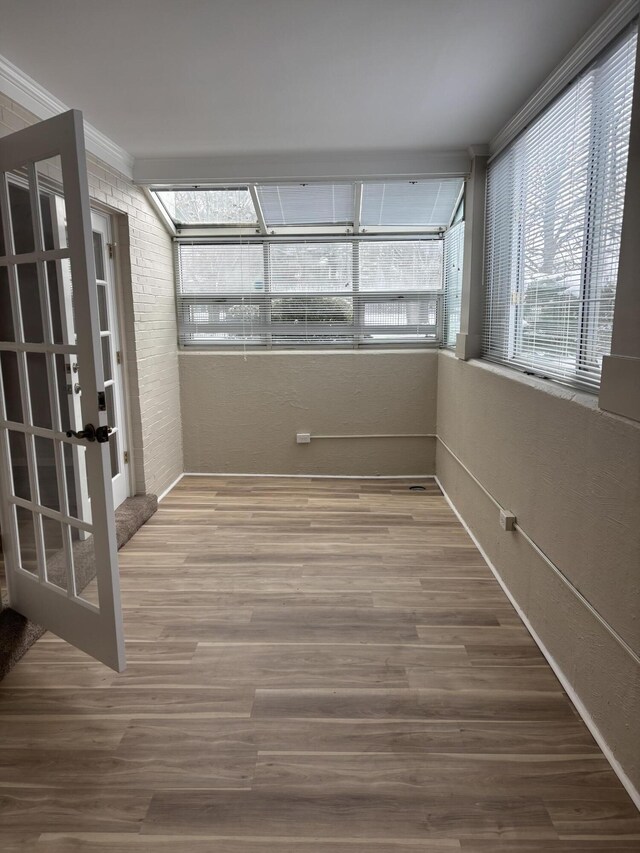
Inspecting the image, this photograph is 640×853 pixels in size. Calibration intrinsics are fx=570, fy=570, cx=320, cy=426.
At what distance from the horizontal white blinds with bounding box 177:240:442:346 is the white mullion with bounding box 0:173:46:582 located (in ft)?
9.19

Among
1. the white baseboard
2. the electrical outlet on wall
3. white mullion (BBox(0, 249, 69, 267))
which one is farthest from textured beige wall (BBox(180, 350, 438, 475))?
white mullion (BBox(0, 249, 69, 267))

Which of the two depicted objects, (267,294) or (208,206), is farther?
(267,294)

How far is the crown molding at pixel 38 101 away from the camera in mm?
2533

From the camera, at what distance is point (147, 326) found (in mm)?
4281

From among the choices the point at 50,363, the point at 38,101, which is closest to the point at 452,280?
the point at 38,101

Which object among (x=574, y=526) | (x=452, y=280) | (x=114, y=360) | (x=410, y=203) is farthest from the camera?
(x=452, y=280)

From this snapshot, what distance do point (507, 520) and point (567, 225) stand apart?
1420 mm

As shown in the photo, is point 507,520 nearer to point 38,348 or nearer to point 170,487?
point 38,348

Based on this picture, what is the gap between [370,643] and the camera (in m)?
2.55

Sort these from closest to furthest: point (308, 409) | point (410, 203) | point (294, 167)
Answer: point (294, 167) → point (410, 203) → point (308, 409)

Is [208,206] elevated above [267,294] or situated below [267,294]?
above

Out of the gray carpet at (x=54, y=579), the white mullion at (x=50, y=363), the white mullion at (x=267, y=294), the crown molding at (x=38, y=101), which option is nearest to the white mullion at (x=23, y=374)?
the white mullion at (x=50, y=363)

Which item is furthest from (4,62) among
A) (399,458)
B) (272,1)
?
(399,458)

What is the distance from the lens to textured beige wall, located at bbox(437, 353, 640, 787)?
5.76ft
